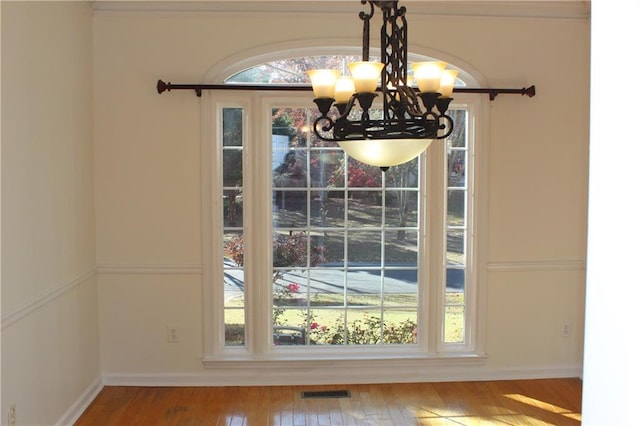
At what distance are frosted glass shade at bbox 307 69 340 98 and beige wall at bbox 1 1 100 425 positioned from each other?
1551 millimetres

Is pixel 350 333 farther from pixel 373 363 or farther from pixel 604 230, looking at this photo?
pixel 604 230

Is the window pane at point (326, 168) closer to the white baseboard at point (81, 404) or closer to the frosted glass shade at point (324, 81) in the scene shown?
the frosted glass shade at point (324, 81)

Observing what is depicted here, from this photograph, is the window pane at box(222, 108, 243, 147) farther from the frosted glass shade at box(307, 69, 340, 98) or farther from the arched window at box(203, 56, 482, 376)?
the frosted glass shade at box(307, 69, 340, 98)

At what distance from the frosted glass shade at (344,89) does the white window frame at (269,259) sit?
191 cm

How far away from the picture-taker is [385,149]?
6.88 ft

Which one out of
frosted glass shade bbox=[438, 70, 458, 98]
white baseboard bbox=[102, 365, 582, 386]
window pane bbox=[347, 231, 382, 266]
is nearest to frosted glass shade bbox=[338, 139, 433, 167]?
frosted glass shade bbox=[438, 70, 458, 98]

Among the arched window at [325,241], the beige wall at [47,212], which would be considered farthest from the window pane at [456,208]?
the beige wall at [47,212]

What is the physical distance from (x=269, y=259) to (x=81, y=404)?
159 cm

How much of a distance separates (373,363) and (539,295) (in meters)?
1.38

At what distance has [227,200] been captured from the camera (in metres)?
4.15

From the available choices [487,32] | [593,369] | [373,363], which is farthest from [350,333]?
[593,369]

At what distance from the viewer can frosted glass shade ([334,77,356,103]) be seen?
2.24 metres

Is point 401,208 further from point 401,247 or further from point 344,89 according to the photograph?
point 344,89

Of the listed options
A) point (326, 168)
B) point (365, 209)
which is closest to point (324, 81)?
point (326, 168)
